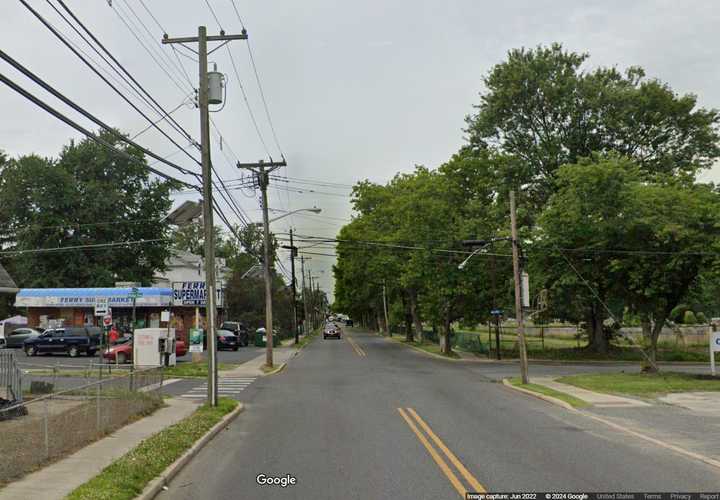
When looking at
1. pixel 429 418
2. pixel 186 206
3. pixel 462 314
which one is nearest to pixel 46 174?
pixel 186 206

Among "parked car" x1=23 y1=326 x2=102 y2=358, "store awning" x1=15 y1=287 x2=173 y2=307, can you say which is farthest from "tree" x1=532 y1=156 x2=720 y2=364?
"store awning" x1=15 y1=287 x2=173 y2=307

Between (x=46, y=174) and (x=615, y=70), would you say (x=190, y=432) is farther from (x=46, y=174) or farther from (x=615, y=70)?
(x=46, y=174)

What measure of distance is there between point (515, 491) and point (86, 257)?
60.0 m

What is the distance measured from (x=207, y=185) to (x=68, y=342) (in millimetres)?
25580

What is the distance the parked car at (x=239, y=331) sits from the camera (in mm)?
53219

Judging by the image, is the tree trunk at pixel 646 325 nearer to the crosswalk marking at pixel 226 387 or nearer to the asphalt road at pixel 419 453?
the asphalt road at pixel 419 453

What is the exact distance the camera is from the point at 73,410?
13.7 m

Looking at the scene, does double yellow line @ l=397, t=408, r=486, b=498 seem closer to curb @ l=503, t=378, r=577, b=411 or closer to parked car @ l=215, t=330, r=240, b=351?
curb @ l=503, t=378, r=577, b=411

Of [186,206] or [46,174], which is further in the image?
[186,206]

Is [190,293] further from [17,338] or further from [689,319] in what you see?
[689,319]

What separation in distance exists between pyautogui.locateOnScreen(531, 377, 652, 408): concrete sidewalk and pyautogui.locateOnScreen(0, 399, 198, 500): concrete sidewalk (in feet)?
37.4

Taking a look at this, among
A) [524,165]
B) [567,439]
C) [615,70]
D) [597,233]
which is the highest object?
[615,70]

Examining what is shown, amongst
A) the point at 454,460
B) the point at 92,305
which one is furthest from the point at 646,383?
the point at 92,305

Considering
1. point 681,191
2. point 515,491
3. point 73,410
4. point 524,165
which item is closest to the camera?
point 515,491
